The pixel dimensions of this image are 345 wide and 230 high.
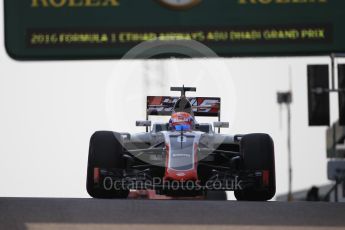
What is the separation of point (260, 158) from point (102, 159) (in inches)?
80.8

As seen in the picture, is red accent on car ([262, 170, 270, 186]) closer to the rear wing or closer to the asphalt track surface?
the rear wing

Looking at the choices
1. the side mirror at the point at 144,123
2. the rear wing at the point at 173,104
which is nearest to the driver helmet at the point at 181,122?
the rear wing at the point at 173,104

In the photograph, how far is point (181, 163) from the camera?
1658cm

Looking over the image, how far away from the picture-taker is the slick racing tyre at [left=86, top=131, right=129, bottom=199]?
16.5 metres

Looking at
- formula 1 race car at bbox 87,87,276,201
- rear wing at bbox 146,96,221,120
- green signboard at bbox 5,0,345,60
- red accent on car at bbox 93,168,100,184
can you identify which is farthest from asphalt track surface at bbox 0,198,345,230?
rear wing at bbox 146,96,221,120

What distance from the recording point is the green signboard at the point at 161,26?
1380 cm

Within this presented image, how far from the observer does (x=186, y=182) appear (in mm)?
16312

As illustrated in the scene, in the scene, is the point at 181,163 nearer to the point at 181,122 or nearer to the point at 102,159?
the point at 102,159

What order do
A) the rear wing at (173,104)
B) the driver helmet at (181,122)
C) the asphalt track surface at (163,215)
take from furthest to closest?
the rear wing at (173,104) < the driver helmet at (181,122) < the asphalt track surface at (163,215)

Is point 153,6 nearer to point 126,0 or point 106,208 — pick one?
point 126,0

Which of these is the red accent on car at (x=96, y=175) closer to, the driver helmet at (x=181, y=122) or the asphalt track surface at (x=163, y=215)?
the driver helmet at (x=181, y=122)

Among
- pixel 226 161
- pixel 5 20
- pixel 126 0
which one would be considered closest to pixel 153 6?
pixel 126 0

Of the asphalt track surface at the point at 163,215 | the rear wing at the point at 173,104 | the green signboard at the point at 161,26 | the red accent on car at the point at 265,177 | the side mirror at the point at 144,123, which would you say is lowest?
the asphalt track surface at the point at 163,215

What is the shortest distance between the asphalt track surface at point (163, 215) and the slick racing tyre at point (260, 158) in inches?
118
